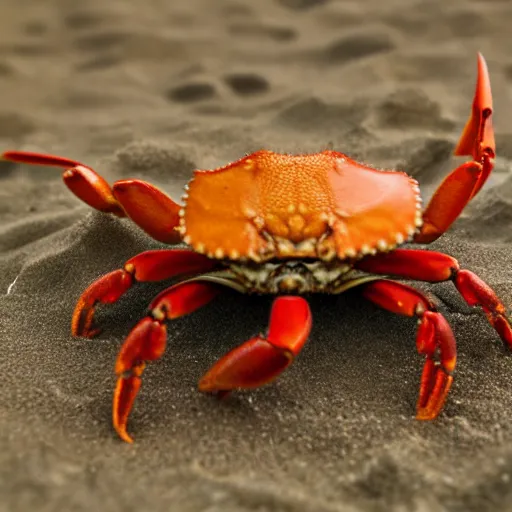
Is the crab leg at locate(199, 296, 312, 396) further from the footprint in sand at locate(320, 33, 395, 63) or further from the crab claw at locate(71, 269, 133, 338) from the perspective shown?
the footprint in sand at locate(320, 33, 395, 63)

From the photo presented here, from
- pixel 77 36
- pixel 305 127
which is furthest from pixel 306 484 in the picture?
pixel 77 36

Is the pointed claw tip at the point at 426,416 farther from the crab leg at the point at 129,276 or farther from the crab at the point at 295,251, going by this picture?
the crab leg at the point at 129,276

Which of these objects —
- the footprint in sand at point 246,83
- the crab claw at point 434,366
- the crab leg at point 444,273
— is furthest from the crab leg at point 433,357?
the footprint in sand at point 246,83

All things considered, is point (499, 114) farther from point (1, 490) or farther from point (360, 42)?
point (1, 490)

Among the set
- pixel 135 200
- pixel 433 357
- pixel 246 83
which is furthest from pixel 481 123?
pixel 246 83

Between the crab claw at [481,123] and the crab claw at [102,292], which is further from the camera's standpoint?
the crab claw at [481,123]
